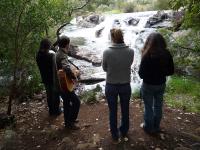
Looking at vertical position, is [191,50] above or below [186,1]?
below

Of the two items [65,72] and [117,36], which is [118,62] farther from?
[65,72]

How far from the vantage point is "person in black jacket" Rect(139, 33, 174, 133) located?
5508 millimetres

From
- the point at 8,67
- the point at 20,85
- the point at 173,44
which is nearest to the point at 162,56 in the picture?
the point at 173,44

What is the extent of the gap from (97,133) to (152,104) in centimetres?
129

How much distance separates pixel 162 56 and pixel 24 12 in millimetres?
3393

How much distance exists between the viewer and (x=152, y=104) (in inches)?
234

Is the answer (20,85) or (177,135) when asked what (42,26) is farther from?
(177,135)

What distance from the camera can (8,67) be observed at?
888 centimetres

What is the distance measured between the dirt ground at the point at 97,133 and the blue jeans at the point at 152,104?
8.2 inches

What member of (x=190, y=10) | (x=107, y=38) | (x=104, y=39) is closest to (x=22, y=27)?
(x=190, y=10)

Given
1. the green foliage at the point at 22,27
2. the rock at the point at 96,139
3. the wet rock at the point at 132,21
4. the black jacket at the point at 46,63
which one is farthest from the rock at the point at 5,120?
the wet rock at the point at 132,21

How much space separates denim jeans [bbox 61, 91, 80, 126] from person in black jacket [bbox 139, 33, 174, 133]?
4.58 feet

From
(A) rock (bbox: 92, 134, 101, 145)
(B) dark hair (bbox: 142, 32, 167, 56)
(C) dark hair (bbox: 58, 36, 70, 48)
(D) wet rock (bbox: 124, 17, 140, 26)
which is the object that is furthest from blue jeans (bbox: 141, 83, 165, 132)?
(D) wet rock (bbox: 124, 17, 140, 26)

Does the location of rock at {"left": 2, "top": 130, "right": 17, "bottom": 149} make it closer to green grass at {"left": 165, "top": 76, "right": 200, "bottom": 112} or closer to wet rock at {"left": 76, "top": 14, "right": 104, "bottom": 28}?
green grass at {"left": 165, "top": 76, "right": 200, "bottom": 112}
